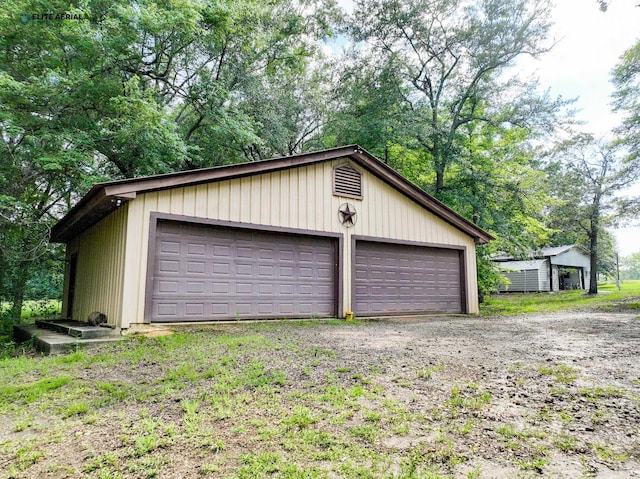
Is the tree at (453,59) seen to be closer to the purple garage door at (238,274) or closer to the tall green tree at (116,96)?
the tall green tree at (116,96)

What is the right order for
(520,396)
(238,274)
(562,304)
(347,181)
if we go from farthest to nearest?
(562,304), (347,181), (238,274), (520,396)

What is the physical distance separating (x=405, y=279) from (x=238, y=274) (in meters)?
4.87

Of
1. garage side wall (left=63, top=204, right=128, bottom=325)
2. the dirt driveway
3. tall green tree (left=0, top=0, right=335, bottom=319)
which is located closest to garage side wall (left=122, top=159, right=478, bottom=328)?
garage side wall (left=63, top=204, right=128, bottom=325)

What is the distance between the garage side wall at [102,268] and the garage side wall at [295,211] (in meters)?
0.30

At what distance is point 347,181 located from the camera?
984 centimetres

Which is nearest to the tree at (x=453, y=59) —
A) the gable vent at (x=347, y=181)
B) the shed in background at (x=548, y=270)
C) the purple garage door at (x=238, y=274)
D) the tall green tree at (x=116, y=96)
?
the tall green tree at (x=116, y=96)

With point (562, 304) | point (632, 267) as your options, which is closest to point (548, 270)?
point (562, 304)

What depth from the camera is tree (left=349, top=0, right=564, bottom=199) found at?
1611 centimetres

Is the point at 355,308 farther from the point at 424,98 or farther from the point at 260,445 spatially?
the point at 424,98

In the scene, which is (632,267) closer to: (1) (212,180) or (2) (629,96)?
(2) (629,96)

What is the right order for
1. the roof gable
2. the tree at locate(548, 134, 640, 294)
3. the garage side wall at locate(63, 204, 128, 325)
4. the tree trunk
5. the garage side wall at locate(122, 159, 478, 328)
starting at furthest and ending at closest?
the tree at locate(548, 134, 640, 294), the tree trunk, the garage side wall at locate(63, 204, 128, 325), the garage side wall at locate(122, 159, 478, 328), the roof gable

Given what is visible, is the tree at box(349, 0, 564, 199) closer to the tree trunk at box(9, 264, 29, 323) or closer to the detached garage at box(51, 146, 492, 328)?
the detached garage at box(51, 146, 492, 328)

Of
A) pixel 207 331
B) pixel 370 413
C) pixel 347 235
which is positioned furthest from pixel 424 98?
pixel 370 413

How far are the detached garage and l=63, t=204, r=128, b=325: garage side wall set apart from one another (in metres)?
0.04
